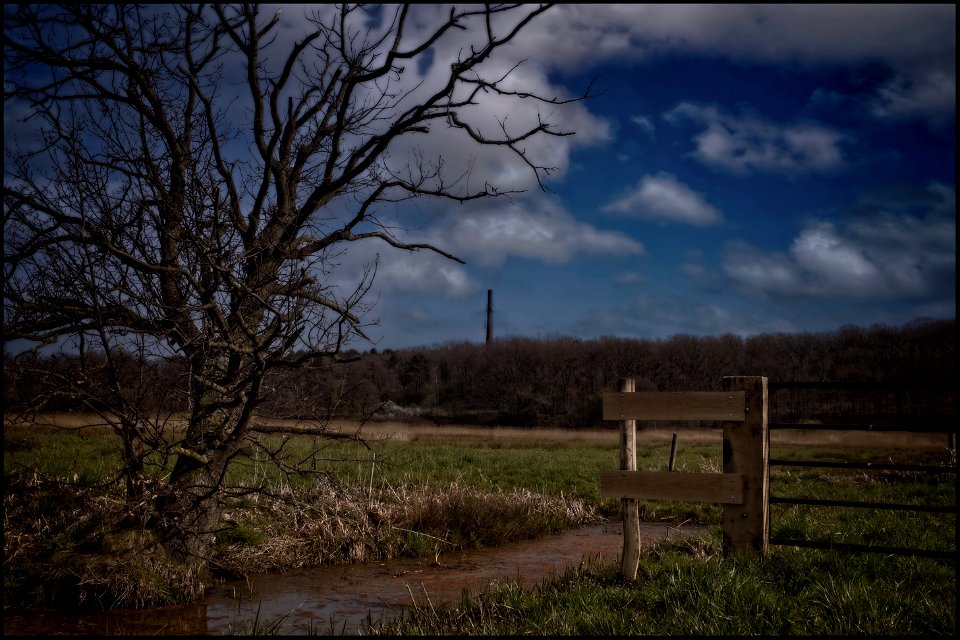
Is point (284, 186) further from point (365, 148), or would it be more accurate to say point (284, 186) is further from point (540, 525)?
point (540, 525)

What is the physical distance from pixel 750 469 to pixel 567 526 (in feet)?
17.8

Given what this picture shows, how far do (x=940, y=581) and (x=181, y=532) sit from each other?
7.49 meters

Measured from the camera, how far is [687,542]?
8062mm

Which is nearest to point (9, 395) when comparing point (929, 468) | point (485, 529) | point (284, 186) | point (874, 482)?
point (284, 186)

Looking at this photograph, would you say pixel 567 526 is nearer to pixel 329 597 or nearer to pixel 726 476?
pixel 329 597

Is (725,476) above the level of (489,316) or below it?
below

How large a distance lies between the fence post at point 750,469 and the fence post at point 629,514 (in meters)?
0.91

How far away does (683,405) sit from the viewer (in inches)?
261

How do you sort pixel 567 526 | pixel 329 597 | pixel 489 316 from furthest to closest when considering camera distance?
pixel 489 316 → pixel 567 526 → pixel 329 597

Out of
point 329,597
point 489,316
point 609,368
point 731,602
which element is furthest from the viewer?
point 489,316

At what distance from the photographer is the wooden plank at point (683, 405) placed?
260 inches

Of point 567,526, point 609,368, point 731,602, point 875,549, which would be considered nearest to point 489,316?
point 609,368

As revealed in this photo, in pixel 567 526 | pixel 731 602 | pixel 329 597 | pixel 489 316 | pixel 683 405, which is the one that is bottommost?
pixel 567 526

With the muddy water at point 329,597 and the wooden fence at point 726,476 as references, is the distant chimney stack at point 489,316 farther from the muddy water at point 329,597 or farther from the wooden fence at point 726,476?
the wooden fence at point 726,476
